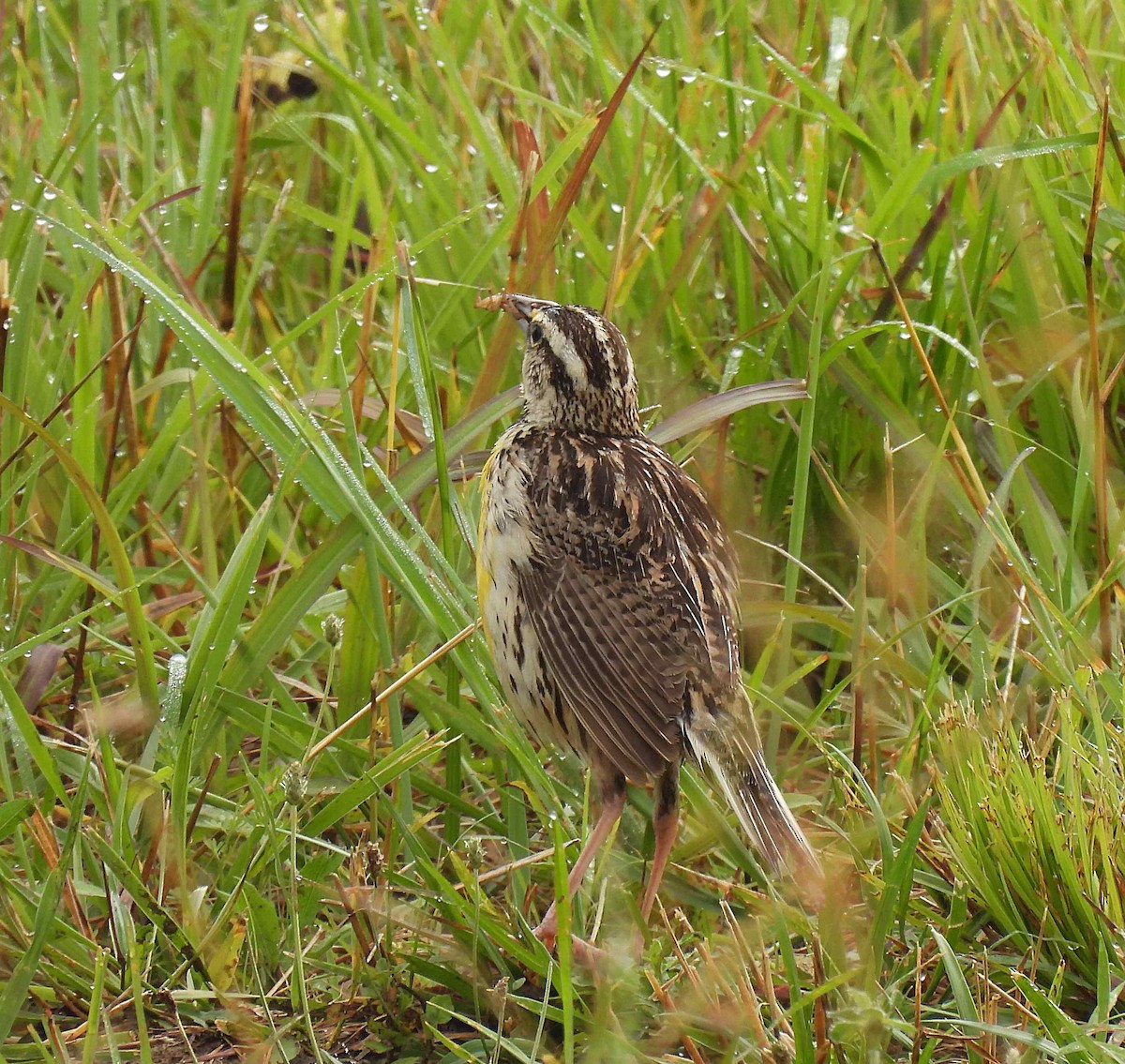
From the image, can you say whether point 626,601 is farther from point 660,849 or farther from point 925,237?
point 925,237

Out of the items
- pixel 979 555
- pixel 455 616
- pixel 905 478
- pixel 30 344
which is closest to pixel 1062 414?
pixel 905 478

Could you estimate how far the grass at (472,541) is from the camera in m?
3.21

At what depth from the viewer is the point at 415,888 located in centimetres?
353

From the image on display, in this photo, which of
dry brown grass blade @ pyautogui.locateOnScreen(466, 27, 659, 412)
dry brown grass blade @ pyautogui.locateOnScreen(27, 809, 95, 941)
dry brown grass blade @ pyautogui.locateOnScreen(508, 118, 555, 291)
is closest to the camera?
dry brown grass blade @ pyautogui.locateOnScreen(27, 809, 95, 941)

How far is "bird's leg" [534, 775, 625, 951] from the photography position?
136 inches

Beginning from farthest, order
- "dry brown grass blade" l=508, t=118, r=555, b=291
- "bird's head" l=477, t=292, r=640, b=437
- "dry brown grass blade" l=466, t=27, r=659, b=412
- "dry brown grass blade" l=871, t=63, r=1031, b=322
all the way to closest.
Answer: "dry brown grass blade" l=871, t=63, r=1031, b=322 → "dry brown grass blade" l=508, t=118, r=555, b=291 → "dry brown grass blade" l=466, t=27, r=659, b=412 → "bird's head" l=477, t=292, r=640, b=437

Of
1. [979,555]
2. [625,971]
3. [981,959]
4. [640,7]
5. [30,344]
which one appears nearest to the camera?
[625,971]

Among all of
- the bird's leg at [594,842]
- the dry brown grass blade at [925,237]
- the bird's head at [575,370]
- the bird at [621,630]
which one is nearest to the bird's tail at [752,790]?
the bird at [621,630]

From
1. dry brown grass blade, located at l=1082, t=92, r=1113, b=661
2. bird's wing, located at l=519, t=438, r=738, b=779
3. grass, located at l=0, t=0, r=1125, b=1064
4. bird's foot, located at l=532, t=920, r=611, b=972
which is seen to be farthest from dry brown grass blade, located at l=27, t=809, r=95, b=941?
dry brown grass blade, located at l=1082, t=92, r=1113, b=661

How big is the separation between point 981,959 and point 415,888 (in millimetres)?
1158

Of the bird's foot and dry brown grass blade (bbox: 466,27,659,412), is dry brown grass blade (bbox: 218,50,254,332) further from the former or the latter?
the bird's foot

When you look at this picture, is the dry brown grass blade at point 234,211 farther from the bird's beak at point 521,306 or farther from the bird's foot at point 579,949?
the bird's foot at point 579,949

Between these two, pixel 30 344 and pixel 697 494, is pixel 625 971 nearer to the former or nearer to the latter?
pixel 697 494

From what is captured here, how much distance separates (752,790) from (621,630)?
46 cm
